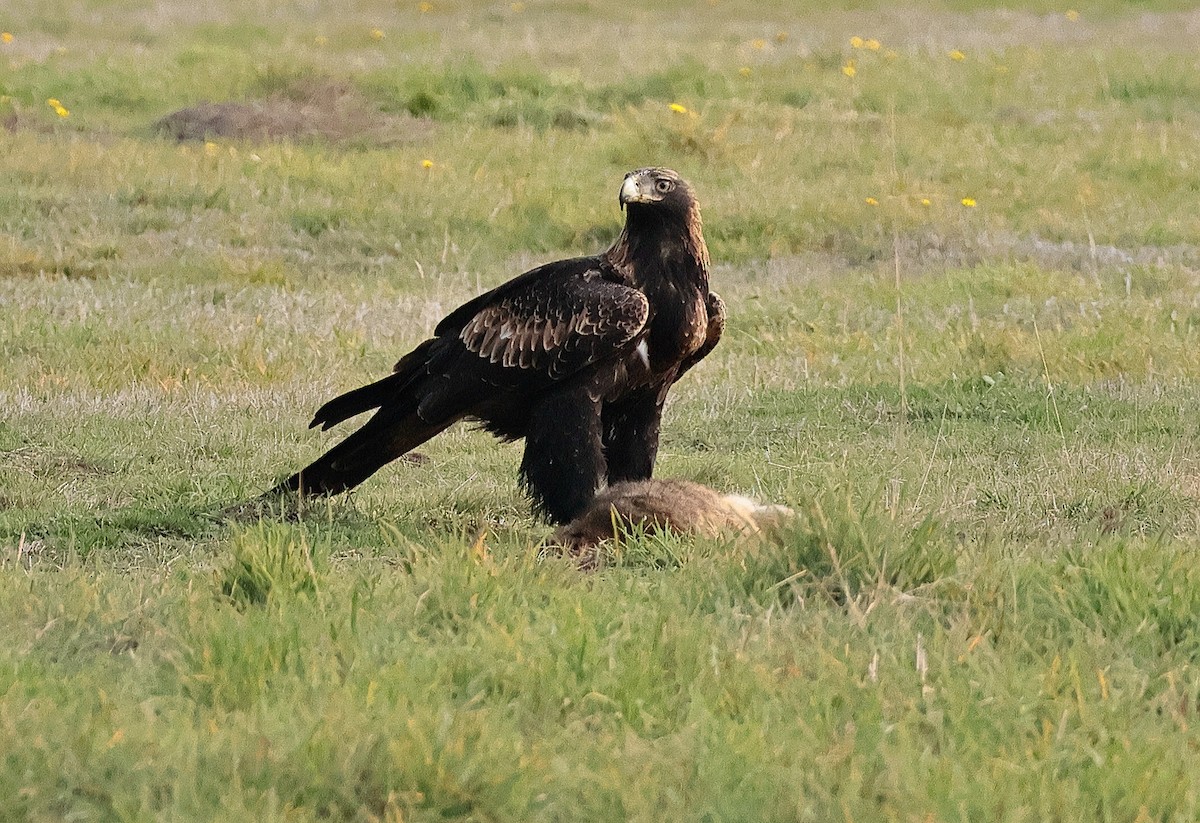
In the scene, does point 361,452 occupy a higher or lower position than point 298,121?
lower

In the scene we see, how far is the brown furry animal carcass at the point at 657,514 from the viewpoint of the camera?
5414 millimetres

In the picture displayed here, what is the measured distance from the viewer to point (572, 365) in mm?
6184

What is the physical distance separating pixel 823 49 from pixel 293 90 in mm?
7096

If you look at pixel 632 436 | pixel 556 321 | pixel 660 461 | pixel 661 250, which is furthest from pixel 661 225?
pixel 660 461

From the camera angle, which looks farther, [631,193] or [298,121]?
[298,121]

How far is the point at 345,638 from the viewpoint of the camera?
13.1 feet

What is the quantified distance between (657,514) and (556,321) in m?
0.98

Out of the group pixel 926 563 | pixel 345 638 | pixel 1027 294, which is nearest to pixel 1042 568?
pixel 926 563

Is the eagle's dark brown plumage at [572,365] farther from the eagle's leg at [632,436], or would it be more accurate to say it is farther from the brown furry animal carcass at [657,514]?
the brown furry animal carcass at [657,514]

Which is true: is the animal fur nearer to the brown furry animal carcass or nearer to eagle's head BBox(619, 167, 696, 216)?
the brown furry animal carcass

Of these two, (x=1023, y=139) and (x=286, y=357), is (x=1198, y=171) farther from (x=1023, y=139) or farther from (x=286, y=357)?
(x=286, y=357)

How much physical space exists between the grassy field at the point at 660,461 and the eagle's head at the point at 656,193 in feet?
2.75

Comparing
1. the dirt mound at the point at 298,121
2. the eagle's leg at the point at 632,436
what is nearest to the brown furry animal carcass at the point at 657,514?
the eagle's leg at the point at 632,436

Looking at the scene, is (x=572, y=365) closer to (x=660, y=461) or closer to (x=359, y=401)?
(x=359, y=401)
